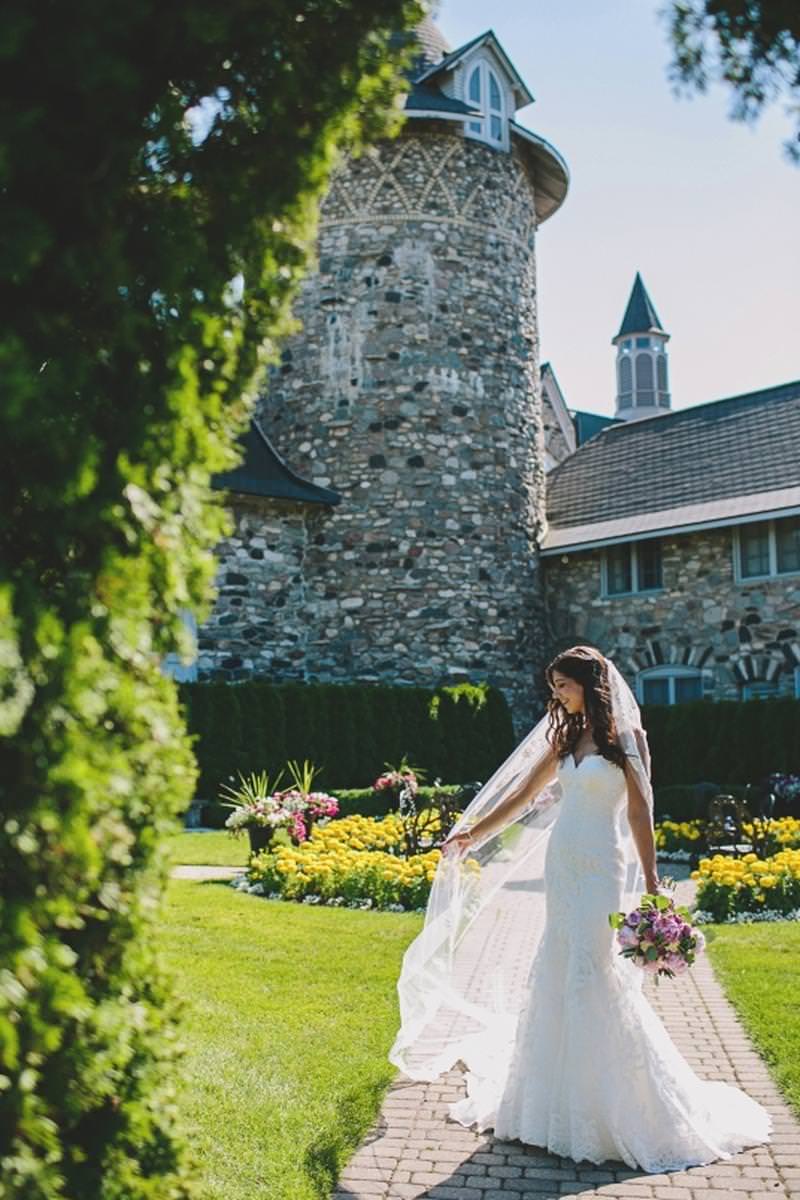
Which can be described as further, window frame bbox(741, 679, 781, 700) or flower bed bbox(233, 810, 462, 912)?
window frame bbox(741, 679, 781, 700)

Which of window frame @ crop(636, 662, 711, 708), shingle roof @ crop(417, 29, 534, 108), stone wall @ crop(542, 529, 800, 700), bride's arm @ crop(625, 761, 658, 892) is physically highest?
shingle roof @ crop(417, 29, 534, 108)

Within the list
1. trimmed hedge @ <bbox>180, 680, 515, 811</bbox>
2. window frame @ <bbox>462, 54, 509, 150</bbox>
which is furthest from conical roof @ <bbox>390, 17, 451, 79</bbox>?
trimmed hedge @ <bbox>180, 680, 515, 811</bbox>

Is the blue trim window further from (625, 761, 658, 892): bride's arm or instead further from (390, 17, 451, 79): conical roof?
(625, 761, 658, 892): bride's arm

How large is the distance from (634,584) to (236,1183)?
19.0m

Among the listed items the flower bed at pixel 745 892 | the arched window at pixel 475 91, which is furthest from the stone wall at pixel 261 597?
the flower bed at pixel 745 892

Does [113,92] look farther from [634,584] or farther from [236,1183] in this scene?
[634,584]

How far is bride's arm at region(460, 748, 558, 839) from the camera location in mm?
5891

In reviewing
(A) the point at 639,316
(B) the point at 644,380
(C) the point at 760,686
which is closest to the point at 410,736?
(C) the point at 760,686

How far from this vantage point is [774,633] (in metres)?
20.4

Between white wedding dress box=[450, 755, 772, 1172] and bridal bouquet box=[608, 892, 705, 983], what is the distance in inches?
6.2

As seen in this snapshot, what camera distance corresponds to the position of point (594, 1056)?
510 centimetres

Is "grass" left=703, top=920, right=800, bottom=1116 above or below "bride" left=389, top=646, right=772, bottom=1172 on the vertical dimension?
below

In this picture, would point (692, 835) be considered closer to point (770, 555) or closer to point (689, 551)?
point (770, 555)

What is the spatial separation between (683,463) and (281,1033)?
1939cm
